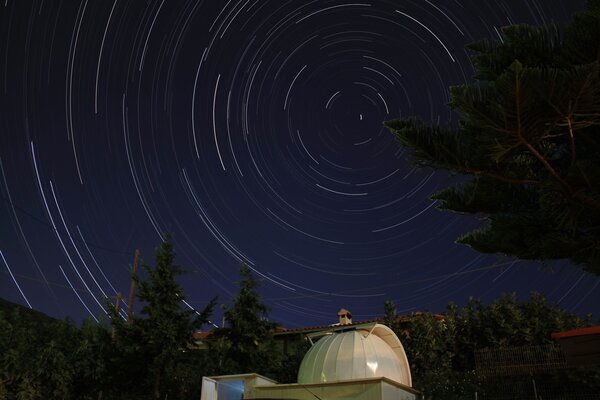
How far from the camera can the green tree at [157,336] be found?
17016 millimetres

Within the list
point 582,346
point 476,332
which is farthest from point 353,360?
point 476,332

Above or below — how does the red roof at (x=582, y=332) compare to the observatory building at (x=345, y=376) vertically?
above

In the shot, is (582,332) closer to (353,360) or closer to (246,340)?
(353,360)

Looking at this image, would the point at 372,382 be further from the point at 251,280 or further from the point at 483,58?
the point at 251,280

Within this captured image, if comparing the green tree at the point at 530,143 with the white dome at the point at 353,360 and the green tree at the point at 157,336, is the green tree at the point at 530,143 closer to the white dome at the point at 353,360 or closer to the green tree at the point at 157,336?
the white dome at the point at 353,360

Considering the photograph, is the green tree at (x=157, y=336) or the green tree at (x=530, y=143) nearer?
the green tree at (x=530, y=143)

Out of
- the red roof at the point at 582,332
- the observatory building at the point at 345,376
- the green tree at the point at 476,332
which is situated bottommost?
the observatory building at the point at 345,376

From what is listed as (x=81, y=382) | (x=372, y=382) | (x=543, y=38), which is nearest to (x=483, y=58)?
(x=543, y=38)

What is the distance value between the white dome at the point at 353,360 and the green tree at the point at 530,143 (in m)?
5.21

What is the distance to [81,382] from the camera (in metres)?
18.8

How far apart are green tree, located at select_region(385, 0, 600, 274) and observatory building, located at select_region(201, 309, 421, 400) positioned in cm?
462

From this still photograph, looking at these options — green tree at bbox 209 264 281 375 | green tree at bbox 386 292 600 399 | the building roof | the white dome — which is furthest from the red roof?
green tree at bbox 209 264 281 375

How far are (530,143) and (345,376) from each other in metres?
8.47

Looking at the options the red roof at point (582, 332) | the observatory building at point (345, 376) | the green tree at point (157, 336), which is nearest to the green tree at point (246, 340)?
the green tree at point (157, 336)
